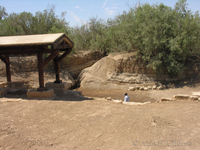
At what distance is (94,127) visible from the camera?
15.7 feet

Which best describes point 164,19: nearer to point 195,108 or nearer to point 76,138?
point 195,108

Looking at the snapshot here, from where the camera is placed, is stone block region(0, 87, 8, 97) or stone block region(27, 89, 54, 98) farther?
stone block region(0, 87, 8, 97)

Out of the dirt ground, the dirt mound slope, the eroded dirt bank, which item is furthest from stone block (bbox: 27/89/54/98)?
the dirt mound slope

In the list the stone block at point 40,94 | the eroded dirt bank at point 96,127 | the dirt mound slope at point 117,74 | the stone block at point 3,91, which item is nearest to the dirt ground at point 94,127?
the eroded dirt bank at point 96,127

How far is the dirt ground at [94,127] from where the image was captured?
12.8 feet

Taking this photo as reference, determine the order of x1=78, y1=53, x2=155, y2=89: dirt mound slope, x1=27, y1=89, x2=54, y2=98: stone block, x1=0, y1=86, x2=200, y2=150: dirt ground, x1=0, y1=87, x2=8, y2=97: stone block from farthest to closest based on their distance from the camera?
x1=78, y1=53, x2=155, y2=89: dirt mound slope
x1=0, y1=87, x2=8, y2=97: stone block
x1=27, y1=89, x2=54, y2=98: stone block
x1=0, y1=86, x2=200, y2=150: dirt ground

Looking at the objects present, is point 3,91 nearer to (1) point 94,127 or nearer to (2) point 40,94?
(2) point 40,94

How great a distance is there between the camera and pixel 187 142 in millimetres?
3904

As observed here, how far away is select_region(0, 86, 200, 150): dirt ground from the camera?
3.89 metres

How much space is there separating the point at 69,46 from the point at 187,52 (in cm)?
959

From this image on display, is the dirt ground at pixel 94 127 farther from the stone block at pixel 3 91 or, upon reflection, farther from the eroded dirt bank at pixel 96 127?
the stone block at pixel 3 91

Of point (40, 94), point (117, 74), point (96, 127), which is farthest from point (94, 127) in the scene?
point (117, 74)

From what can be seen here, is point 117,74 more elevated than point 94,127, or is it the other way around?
point 117,74

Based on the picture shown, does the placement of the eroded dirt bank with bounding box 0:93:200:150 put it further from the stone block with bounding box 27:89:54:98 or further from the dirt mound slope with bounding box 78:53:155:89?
the dirt mound slope with bounding box 78:53:155:89
